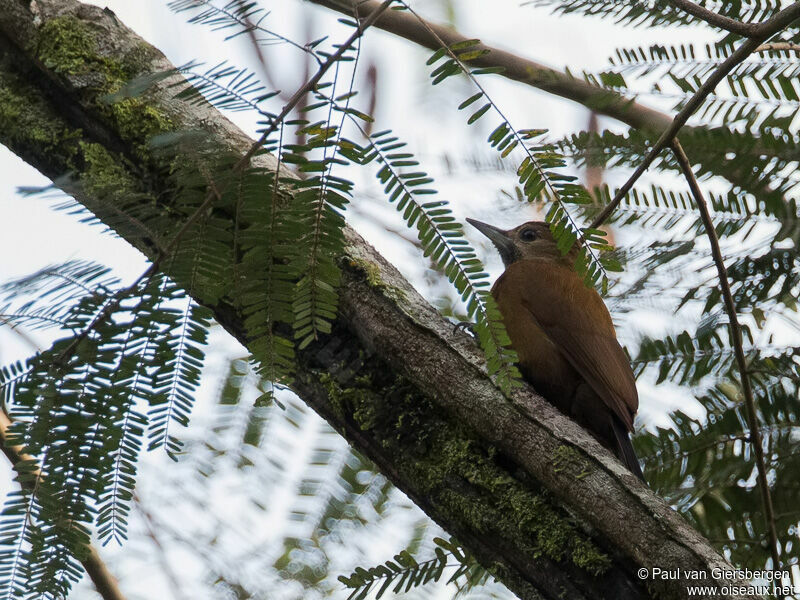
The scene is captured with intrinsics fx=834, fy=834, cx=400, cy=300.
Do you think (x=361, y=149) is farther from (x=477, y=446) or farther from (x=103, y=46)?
(x=103, y=46)

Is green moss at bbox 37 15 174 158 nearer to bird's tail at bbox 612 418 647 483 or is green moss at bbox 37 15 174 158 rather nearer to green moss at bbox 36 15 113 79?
green moss at bbox 36 15 113 79

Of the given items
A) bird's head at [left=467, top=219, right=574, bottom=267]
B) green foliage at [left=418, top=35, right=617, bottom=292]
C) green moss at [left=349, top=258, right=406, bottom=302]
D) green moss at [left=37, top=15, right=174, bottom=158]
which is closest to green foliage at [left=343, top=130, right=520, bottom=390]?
green foliage at [left=418, top=35, right=617, bottom=292]

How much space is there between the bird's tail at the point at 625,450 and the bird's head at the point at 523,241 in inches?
59.8

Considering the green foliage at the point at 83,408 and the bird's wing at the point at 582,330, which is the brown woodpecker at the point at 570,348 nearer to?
the bird's wing at the point at 582,330

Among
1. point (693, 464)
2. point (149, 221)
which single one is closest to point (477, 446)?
point (693, 464)

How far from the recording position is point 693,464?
340cm

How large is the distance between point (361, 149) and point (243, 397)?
7.93ft

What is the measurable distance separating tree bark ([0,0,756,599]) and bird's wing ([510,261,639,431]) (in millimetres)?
883

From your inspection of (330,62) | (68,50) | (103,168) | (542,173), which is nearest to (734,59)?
(542,173)

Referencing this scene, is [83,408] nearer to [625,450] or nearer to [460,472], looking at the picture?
[460,472]

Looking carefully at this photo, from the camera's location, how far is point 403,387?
9.72 feet

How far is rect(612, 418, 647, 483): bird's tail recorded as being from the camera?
339cm

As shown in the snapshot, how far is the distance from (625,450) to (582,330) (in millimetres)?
660

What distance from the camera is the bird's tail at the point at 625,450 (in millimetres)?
3391
